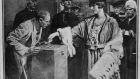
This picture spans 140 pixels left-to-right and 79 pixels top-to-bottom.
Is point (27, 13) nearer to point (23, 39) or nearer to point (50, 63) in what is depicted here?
point (23, 39)

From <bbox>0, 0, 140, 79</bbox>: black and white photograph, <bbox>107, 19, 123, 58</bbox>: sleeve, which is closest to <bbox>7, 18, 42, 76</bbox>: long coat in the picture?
<bbox>0, 0, 140, 79</bbox>: black and white photograph

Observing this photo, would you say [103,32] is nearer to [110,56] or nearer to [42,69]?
[110,56]

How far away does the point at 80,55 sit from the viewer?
1156 millimetres

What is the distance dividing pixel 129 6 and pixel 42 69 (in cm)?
48

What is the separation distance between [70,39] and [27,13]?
0.76 feet

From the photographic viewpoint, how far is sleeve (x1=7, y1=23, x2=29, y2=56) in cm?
118

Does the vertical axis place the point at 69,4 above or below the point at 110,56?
above

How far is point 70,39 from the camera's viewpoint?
1.17 m

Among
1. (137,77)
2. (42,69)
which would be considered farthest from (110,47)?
(42,69)

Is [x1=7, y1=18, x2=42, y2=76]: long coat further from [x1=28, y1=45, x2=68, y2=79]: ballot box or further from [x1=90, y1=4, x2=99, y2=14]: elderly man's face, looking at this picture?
[x1=90, y1=4, x2=99, y2=14]: elderly man's face

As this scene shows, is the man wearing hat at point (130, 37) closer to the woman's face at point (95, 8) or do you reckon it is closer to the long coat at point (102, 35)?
the long coat at point (102, 35)

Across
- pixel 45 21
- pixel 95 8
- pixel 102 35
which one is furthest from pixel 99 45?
pixel 45 21

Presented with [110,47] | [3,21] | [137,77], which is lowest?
[137,77]

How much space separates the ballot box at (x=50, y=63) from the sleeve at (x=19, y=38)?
6cm
